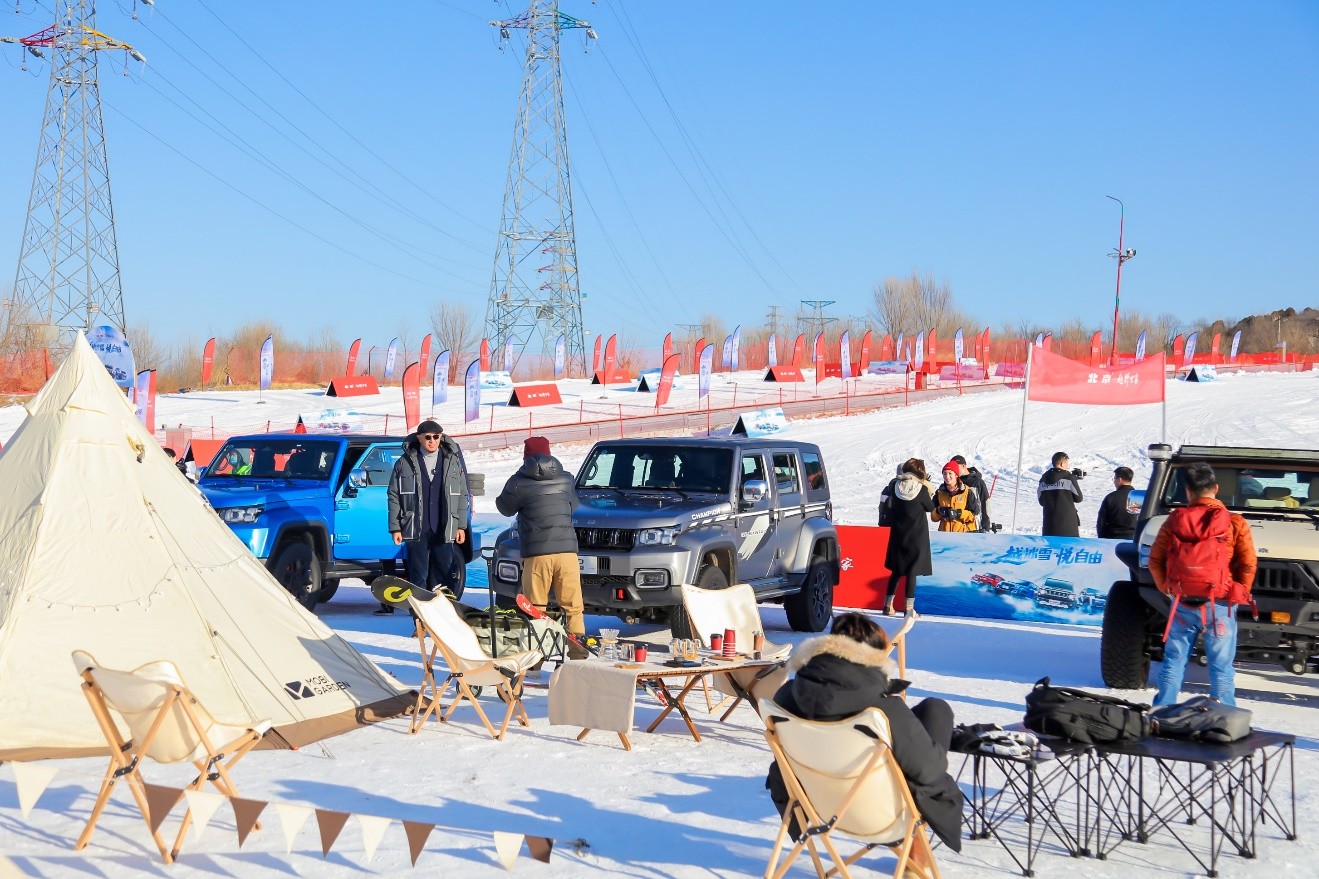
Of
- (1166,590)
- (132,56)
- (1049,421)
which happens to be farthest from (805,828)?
(132,56)

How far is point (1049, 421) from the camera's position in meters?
38.9

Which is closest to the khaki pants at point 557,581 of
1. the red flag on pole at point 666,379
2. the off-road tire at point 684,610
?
the off-road tire at point 684,610

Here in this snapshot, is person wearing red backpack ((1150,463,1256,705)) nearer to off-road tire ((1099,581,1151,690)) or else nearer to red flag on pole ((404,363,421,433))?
off-road tire ((1099,581,1151,690))

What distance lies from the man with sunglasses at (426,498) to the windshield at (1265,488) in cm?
581

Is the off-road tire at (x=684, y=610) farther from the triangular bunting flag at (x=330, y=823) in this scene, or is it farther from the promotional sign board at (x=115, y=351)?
the promotional sign board at (x=115, y=351)

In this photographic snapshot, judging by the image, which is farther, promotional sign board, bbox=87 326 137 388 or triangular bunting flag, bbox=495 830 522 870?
promotional sign board, bbox=87 326 137 388

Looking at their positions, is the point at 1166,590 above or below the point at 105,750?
above

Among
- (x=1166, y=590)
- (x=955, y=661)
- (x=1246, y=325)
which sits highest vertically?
(x=1246, y=325)

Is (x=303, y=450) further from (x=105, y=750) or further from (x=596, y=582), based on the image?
(x=105, y=750)

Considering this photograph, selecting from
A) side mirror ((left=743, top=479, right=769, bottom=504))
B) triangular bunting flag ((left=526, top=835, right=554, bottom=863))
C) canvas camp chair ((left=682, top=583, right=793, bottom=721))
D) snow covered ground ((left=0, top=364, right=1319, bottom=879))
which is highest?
side mirror ((left=743, top=479, right=769, bottom=504))

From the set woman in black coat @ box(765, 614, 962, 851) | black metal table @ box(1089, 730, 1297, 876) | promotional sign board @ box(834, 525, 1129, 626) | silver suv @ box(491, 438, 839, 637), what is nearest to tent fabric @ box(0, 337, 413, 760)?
silver suv @ box(491, 438, 839, 637)

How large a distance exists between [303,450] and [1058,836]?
10.4 metres

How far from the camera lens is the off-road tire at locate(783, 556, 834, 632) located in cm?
1316

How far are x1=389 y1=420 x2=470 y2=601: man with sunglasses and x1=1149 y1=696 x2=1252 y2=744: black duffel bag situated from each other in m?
6.64
